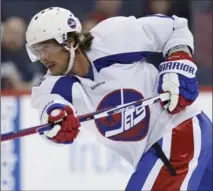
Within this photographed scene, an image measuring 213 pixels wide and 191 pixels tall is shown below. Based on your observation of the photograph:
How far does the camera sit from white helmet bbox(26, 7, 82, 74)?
252cm

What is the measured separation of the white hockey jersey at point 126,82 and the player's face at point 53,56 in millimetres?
30

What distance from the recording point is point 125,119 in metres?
2.64

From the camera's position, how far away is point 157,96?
2578mm

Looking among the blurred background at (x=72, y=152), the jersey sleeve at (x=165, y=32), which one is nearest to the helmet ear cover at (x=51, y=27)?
the jersey sleeve at (x=165, y=32)

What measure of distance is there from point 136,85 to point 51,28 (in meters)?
0.33

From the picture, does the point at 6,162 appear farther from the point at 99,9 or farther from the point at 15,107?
the point at 99,9

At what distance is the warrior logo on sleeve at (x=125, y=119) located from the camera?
8.60ft

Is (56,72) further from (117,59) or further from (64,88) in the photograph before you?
(117,59)

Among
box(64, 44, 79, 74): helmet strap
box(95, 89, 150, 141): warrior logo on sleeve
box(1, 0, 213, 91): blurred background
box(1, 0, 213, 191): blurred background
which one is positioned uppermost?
box(64, 44, 79, 74): helmet strap

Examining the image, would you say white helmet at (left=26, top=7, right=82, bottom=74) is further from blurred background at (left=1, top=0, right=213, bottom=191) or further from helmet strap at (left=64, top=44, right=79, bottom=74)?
blurred background at (left=1, top=0, right=213, bottom=191)

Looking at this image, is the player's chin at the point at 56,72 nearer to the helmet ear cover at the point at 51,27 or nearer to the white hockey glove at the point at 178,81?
the helmet ear cover at the point at 51,27

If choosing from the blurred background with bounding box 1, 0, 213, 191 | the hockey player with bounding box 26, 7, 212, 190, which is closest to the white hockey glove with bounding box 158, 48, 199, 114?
the hockey player with bounding box 26, 7, 212, 190

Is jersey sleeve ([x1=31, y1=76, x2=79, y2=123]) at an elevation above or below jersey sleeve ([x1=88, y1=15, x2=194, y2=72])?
below

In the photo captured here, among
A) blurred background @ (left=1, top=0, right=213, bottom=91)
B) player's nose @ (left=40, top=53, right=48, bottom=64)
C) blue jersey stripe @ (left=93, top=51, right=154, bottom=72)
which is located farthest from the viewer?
blurred background @ (left=1, top=0, right=213, bottom=91)
